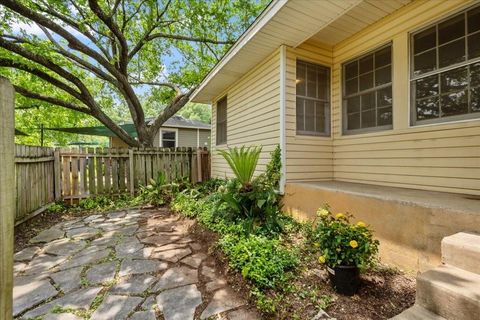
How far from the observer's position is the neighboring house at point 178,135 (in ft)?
46.5

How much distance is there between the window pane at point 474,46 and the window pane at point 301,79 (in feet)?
7.04

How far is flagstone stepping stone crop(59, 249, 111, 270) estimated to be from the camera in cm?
283

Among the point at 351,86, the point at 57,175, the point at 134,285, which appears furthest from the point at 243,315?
the point at 57,175

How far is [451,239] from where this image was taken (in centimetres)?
185

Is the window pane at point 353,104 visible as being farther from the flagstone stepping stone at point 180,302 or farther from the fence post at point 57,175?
the fence post at point 57,175

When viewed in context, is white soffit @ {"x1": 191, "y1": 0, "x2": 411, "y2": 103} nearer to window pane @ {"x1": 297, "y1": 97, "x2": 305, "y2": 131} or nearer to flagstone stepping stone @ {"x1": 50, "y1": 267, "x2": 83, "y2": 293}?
window pane @ {"x1": 297, "y1": 97, "x2": 305, "y2": 131}

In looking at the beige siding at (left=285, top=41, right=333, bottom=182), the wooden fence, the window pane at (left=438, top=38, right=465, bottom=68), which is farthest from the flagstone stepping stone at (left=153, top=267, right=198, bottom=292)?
the window pane at (left=438, top=38, right=465, bottom=68)

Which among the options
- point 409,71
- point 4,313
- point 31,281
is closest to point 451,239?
point 409,71

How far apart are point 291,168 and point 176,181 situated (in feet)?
13.5

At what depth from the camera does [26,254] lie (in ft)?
10.3

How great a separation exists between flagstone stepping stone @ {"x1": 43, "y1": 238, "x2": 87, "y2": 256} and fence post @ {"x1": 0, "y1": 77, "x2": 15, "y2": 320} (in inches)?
115

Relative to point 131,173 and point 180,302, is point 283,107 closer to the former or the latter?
point 180,302

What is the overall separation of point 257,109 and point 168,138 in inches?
423

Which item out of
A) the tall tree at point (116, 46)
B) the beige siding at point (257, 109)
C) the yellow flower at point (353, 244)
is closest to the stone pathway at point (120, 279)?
the yellow flower at point (353, 244)
